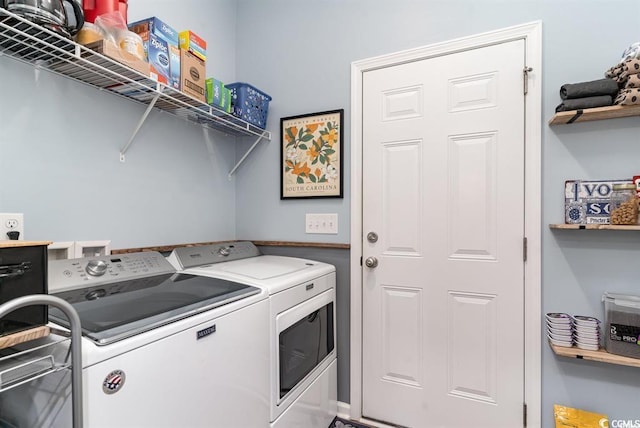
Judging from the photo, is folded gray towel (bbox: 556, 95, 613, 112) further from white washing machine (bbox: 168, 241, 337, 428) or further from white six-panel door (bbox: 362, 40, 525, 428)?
white washing machine (bbox: 168, 241, 337, 428)

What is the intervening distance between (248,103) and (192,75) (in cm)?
44

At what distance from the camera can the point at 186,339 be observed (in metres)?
0.97

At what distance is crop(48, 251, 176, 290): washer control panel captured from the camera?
3.82 feet

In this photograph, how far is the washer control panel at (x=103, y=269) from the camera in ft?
3.82

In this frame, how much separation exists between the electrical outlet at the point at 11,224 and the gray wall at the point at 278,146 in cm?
3

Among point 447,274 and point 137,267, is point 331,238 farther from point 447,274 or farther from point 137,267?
point 137,267

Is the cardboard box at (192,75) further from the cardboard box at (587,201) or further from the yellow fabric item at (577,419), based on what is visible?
the yellow fabric item at (577,419)

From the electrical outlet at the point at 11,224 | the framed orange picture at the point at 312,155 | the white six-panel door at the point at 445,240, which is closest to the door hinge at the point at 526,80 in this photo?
the white six-panel door at the point at 445,240

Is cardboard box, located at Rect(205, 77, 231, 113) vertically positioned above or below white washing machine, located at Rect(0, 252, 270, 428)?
above

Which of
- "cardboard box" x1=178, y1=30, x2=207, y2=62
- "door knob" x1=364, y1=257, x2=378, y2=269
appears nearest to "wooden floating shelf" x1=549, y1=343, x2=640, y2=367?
"door knob" x1=364, y1=257, x2=378, y2=269

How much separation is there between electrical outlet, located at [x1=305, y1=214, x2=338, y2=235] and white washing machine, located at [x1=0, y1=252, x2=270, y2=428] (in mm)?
847

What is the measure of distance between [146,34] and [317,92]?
103 centimetres

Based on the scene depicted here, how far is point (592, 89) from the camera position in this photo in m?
1.40

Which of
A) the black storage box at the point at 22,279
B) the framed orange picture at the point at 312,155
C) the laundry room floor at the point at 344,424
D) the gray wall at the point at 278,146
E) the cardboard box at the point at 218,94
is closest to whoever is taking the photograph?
the black storage box at the point at 22,279
